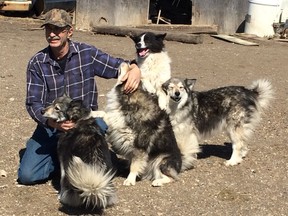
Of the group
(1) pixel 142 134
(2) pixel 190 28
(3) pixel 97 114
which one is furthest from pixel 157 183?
(2) pixel 190 28

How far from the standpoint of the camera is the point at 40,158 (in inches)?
210

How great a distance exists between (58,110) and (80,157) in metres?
0.46

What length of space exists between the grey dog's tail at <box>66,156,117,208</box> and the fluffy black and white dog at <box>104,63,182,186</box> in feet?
2.86

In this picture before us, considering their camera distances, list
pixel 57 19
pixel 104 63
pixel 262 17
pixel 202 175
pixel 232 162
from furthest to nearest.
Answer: pixel 262 17 < pixel 232 162 < pixel 202 175 < pixel 104 63 < pixel 57 19

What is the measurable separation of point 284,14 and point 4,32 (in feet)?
27.2

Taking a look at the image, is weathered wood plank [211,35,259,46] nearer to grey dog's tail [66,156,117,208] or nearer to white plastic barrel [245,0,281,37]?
white plastic barrel [245,0,281,37]

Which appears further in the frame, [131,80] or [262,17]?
[262,17]

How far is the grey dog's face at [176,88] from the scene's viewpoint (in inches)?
224

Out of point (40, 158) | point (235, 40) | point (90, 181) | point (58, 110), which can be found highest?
point (58, 110)

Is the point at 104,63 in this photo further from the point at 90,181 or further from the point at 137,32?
the point at 137,32

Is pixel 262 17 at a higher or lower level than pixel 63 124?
higher

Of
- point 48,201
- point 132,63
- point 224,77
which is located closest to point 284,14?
point 224,77

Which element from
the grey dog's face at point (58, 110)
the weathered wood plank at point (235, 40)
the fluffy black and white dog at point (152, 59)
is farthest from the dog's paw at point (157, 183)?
the weathered wood plank at point (235, 40)

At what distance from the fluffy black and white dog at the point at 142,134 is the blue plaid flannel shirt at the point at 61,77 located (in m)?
0.29
